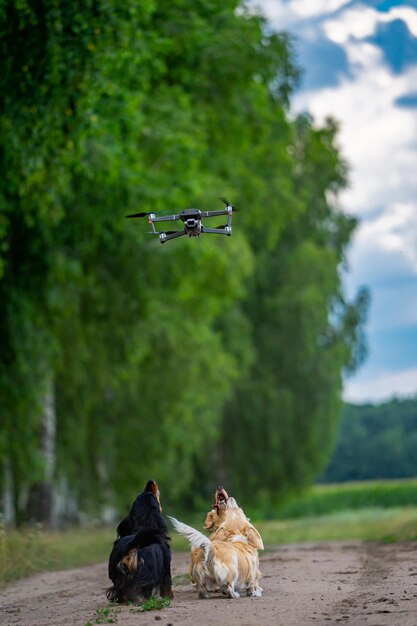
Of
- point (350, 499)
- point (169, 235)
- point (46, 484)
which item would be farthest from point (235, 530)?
point (350, 499)

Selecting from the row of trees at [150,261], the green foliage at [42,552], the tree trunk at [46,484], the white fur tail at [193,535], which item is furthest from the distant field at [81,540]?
the white fur tail at [193,535]

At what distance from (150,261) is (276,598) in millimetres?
16410

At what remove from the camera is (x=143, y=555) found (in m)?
12.3

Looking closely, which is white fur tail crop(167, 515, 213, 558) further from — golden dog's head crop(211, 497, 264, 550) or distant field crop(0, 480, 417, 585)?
distant field crop(0, 480, 417, 585)

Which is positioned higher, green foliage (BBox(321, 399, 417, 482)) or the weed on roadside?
green foliage (BBox(321, 399, 417, 482))

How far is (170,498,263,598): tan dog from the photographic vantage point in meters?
12.4

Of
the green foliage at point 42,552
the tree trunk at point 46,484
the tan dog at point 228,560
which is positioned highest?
the tree trunk at point 46,484

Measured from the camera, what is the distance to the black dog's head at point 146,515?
12562 mm

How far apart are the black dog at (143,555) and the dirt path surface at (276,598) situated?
264 millimetres

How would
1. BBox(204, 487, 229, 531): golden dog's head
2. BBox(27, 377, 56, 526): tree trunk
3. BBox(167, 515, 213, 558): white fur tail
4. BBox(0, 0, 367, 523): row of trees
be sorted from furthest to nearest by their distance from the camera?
BBox(27, 377, 56, 526): tree trunk → BBox(0, 0, 367, 523): row of trees → BBox(204, 487, 229, 531): golden dog's head → BBox(167, 515, 213, 558): white fur tail

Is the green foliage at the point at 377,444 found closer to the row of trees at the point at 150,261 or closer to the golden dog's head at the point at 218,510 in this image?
the row of trees at the point at 150,261

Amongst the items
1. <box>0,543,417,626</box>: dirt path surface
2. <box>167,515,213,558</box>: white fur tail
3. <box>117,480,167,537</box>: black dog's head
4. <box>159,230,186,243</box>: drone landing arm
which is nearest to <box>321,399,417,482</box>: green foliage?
<box>0,543,417,626</box>: dirt path surface

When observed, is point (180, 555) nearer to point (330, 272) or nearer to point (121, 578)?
point (121, 578)

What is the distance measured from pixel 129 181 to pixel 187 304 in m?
8.92
